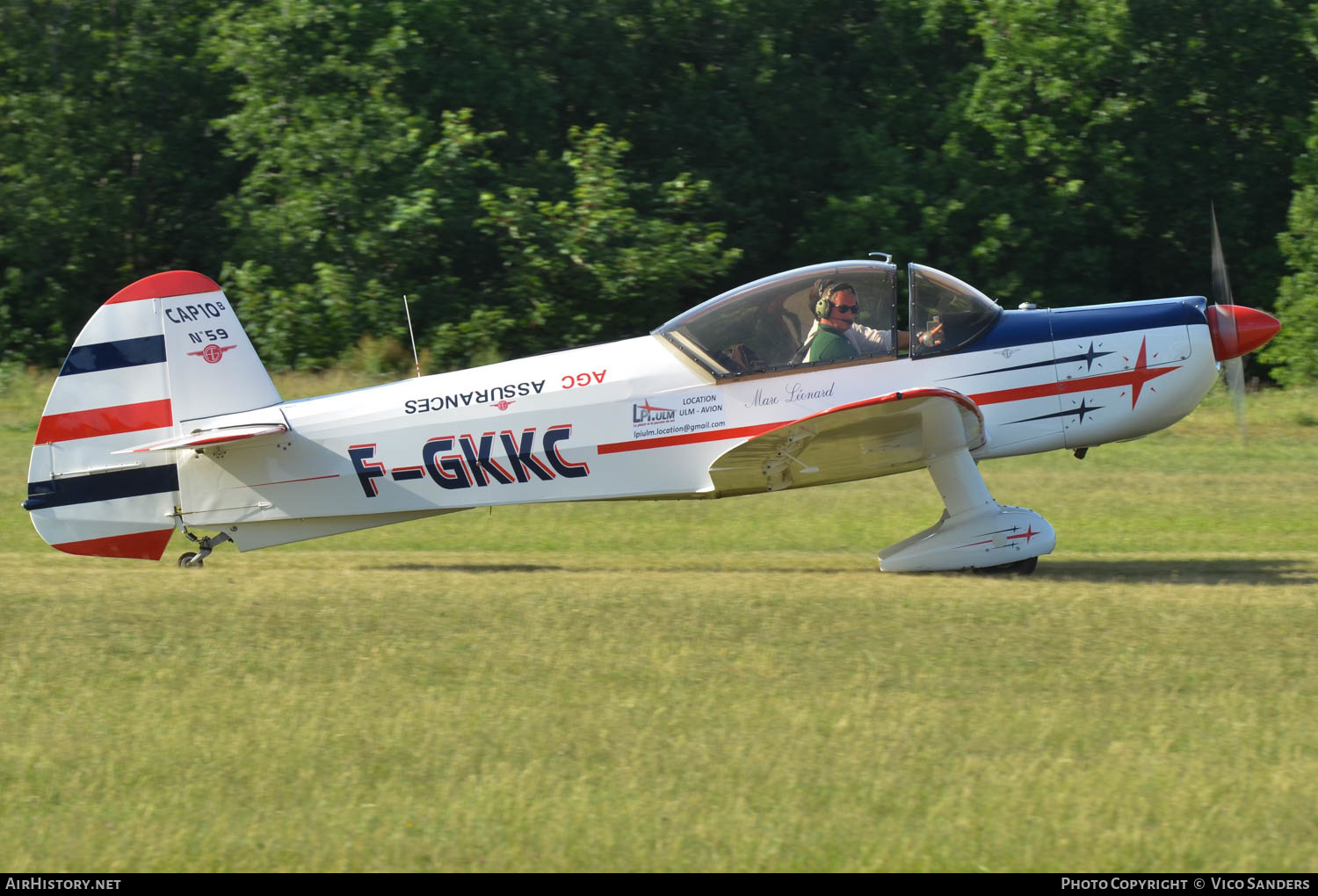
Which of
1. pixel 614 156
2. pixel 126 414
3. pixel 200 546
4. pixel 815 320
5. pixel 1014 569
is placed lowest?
pixel 1014 569

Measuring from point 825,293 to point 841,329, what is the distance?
0.85 feet

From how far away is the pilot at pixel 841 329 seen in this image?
350 inches

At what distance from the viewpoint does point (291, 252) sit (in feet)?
73.5

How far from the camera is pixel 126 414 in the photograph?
30.2 feet

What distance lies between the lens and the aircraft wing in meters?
8.44

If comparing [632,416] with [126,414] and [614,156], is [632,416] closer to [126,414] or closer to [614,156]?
[126,414]

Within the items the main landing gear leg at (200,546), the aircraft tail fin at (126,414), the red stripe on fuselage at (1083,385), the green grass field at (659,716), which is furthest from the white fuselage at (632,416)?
the green grass field at (659,716)

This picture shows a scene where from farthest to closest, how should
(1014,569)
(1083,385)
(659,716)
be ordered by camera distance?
(1014,569) < (1083,385) < (659,716)

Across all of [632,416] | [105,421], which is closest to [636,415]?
[632,416]

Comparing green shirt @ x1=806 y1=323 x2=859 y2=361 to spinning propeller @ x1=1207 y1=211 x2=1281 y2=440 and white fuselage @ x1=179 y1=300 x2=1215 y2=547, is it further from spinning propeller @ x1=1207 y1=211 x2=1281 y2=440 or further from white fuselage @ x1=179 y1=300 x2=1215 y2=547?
spinning propeller @ x1=1207 y1=211 x2=1281 y2=440

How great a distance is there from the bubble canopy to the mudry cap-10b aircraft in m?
0.01

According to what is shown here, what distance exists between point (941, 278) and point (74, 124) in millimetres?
19045

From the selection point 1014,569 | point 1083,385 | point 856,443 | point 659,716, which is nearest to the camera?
point 659,716

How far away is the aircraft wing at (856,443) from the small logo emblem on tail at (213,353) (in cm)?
349
